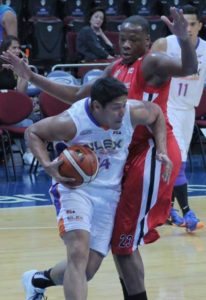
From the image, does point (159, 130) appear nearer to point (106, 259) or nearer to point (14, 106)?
point (106, 259)

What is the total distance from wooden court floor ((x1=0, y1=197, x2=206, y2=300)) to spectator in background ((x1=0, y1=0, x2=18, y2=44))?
2787mm

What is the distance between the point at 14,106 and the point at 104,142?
560cm

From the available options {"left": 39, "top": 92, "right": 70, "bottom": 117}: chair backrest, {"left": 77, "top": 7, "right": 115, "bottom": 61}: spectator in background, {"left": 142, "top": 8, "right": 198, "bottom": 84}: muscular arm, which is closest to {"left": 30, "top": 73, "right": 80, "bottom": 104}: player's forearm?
{"left": 142, "top": 8, "right": 198, "bottom": 84}: muscular arm

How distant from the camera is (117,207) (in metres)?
4.99

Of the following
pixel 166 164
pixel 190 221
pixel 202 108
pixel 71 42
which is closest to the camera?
pixel 166 164

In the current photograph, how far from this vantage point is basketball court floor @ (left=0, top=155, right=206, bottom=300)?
5824 mm

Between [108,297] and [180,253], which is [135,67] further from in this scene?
[180,253]

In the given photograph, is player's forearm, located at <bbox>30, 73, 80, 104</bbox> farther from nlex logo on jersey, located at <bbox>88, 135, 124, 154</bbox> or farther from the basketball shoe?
the basketball shoe

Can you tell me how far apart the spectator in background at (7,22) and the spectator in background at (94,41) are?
288 centimetres

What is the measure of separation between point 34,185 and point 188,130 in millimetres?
2696

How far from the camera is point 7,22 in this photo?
10.7 m

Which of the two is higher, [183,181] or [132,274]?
[132,274]

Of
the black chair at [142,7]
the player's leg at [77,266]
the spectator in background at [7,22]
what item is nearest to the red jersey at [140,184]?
the player's leg at [77,266]

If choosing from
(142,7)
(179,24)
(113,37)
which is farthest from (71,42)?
(179,24)
